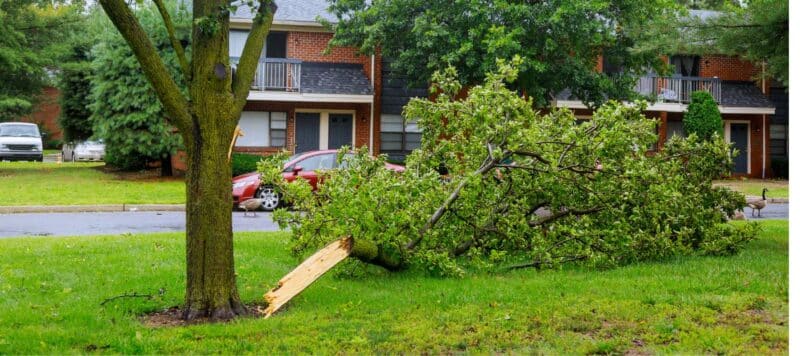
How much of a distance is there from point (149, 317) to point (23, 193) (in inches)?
576

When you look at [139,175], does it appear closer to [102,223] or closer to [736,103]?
[102,223]

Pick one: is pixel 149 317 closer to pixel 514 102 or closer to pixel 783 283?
pixel 514 102

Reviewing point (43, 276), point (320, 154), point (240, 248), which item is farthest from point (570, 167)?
point (320, 154)

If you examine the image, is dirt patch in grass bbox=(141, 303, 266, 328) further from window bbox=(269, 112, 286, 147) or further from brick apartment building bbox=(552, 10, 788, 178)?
brick apartment building bbox=(552, 10, 788, 178)

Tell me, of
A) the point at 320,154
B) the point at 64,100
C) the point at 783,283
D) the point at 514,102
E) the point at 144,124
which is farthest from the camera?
the point at 64,100

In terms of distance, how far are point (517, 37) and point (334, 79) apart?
7.53 metres

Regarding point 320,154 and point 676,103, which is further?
point 676,103

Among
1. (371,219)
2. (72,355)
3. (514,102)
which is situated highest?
(514,102)

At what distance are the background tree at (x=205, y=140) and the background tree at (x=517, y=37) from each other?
14300 millimetres

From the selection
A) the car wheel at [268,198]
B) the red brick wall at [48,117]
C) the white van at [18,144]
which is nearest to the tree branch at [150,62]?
the car wheel at [268,198]

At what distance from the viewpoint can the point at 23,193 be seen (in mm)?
19344

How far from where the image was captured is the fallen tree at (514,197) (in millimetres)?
8375

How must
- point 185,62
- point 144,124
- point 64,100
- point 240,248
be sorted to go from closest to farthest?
1. point 185,62
2. point 240,248
3. point 144,124
4. point 64,100

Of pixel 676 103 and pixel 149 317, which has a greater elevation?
pixel 676 103
